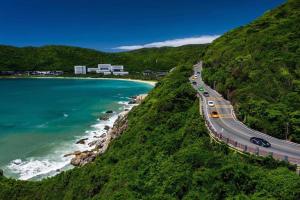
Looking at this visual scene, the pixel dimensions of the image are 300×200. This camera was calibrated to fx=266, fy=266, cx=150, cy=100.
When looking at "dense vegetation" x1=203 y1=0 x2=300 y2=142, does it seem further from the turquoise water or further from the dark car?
the turquoise water

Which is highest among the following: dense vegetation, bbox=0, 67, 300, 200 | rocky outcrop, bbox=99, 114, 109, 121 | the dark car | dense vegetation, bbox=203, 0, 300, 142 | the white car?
dense vegetation, bbox=203, 0, 300, 142

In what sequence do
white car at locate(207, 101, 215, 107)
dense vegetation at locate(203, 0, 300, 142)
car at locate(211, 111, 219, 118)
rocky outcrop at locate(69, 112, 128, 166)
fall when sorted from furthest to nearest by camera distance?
1. rocky outcrop at locate(69, 112, 128, 166)
2. white car at locate(207, 101, 215, 107)
3. car at locate(211, 111, 219, 118)
4. dense vegetation at locate(203, 0, 300, 142)

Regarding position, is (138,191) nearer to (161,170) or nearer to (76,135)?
(161,170)

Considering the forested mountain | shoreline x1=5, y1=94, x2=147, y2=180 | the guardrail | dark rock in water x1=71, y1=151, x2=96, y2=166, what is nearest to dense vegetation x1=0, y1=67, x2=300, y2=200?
the forested mountain

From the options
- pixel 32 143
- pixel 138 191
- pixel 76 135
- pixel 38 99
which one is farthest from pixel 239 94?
pixel 38 99

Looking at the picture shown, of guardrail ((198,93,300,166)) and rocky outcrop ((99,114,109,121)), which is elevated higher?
guardrail ((198,93,300,166))

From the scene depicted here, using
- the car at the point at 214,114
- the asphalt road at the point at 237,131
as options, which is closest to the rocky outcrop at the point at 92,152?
the car at the point at 214,114

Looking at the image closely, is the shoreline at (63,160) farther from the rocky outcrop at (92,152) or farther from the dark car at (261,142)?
the dark car at (261,142)

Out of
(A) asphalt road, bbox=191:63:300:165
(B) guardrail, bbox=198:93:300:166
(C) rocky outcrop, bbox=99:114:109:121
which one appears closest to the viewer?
(B) guardrail, bbox=198:93:300:166
